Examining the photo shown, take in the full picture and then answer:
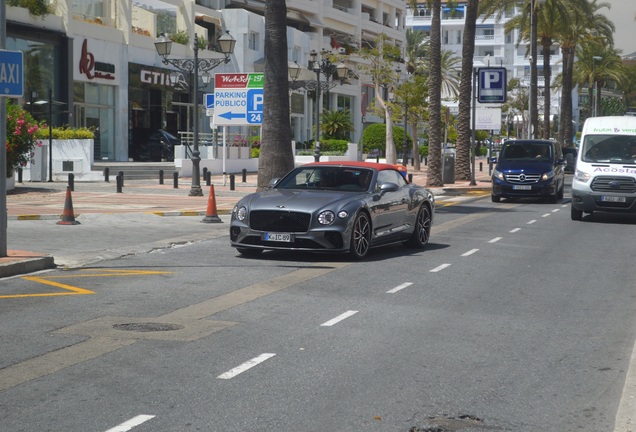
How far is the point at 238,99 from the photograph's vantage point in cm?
3609

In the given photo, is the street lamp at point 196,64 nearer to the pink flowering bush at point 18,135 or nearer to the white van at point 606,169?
the pink flowering bush at point 18,135

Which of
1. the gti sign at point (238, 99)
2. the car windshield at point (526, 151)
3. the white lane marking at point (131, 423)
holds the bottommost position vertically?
the white lane marking at point (131, 423)

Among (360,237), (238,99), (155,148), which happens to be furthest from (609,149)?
(155,148)

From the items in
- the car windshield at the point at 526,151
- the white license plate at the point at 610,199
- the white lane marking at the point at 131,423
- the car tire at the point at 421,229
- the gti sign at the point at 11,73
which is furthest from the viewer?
the car windshield at the point at 526,151

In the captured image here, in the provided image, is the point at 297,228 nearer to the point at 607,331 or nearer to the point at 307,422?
the point at 607,331

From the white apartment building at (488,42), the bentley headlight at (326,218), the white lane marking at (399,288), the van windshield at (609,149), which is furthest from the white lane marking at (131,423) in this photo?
the white apartment building at (488,42)

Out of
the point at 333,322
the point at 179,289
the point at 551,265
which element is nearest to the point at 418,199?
the point at 551,265

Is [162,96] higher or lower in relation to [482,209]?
higher

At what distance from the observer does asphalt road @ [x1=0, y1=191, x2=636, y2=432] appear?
695cm

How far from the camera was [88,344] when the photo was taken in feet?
30.0

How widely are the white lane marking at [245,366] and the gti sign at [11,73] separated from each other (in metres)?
6.80

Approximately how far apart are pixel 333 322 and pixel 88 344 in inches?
98.6

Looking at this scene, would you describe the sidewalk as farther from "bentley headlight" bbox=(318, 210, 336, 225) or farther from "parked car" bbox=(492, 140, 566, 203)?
"parked car" bbox=(492, 140, 566, 203)

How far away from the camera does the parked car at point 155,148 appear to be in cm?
5872
